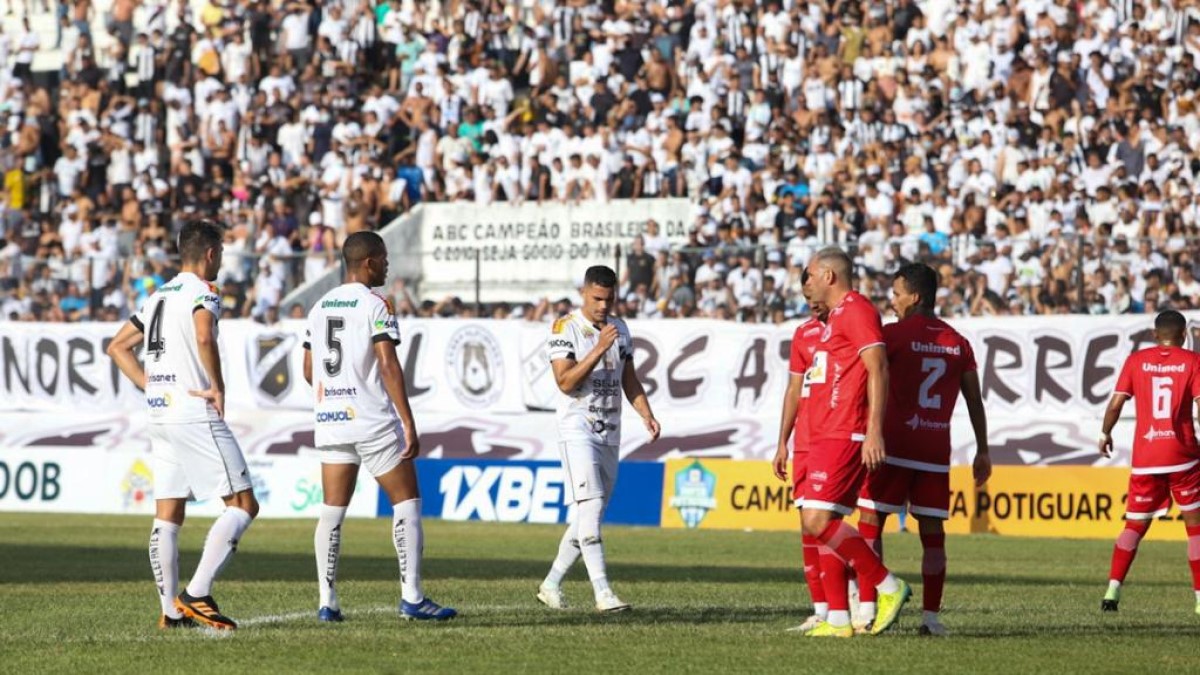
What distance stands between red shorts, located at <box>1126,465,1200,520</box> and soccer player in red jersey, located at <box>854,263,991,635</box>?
3.64m

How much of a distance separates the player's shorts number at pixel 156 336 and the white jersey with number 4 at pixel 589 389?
2818mm

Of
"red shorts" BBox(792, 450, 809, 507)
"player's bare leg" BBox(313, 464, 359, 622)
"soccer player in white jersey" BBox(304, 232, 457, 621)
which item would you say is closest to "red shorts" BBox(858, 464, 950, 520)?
"red shorts" BBox(792, 450, 809, 507)

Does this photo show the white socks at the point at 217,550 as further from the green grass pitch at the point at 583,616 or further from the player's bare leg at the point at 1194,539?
the player's bare leg at the point at 1194,539

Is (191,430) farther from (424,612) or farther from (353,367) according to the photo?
(424,612)

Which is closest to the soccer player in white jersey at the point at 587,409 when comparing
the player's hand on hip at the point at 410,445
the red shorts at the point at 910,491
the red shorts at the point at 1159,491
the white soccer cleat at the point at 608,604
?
the white soccer cleat at the point at 608,604

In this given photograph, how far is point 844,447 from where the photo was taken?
11.2m

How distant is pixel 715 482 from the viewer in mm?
26281

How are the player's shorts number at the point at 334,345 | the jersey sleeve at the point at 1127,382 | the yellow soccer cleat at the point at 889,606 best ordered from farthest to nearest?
the jersey sleeve at the point at 1127,382
the player's shorts number at the point at 334,345
the yellow soccer cleat at the point at 889,606

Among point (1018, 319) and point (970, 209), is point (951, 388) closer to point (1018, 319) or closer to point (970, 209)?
point (1018, 319)

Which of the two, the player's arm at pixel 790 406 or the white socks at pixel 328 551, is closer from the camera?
the white socks at pixel 328 551

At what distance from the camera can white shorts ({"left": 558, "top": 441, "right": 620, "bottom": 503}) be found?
13641 mm

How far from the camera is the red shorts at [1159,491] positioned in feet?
49.7

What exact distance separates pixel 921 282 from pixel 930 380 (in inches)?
23.4

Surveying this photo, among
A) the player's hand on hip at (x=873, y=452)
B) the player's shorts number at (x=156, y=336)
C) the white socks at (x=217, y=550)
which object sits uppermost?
the player's shorts number at (x=156, y=336)
